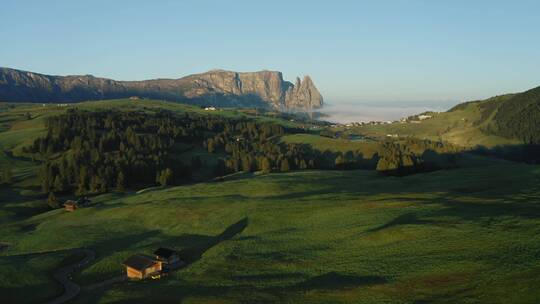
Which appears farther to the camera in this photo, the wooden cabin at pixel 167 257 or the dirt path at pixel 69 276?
the wooden cabin at pixel 167 257

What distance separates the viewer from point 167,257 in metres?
61.4

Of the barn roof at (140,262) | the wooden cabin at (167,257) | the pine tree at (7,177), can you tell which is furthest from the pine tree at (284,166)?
the barn roof at (140,262)

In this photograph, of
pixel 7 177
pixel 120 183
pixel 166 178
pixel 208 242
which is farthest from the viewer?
pixel 166 178

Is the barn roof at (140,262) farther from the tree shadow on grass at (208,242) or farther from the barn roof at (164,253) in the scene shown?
the tree shadow on grass at (208,242)

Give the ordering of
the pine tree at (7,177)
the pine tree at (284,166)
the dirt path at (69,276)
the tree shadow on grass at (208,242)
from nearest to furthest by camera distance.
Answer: the dirt path at (69,276) < the tree shadow on grass at (208,242) < the pine tree at (7,177) < the pine tree at (284,166)

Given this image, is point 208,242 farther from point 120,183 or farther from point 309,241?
point 120,183

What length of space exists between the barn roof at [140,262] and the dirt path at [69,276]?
20.8ft

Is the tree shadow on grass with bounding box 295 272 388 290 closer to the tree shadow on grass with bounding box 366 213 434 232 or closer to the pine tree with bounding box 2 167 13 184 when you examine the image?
the tree shadow on grass with bounding box 366 213 434 232

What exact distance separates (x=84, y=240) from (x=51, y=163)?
93809 mm

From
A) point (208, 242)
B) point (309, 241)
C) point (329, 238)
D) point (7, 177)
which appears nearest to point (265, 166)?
point (7, 177)

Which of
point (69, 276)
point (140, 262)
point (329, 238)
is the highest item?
point (329, 238)

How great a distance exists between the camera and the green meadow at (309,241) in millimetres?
43594

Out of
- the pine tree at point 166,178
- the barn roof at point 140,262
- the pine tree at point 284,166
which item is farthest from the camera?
the pine tree at point 284,166

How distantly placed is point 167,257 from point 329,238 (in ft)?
69.0
